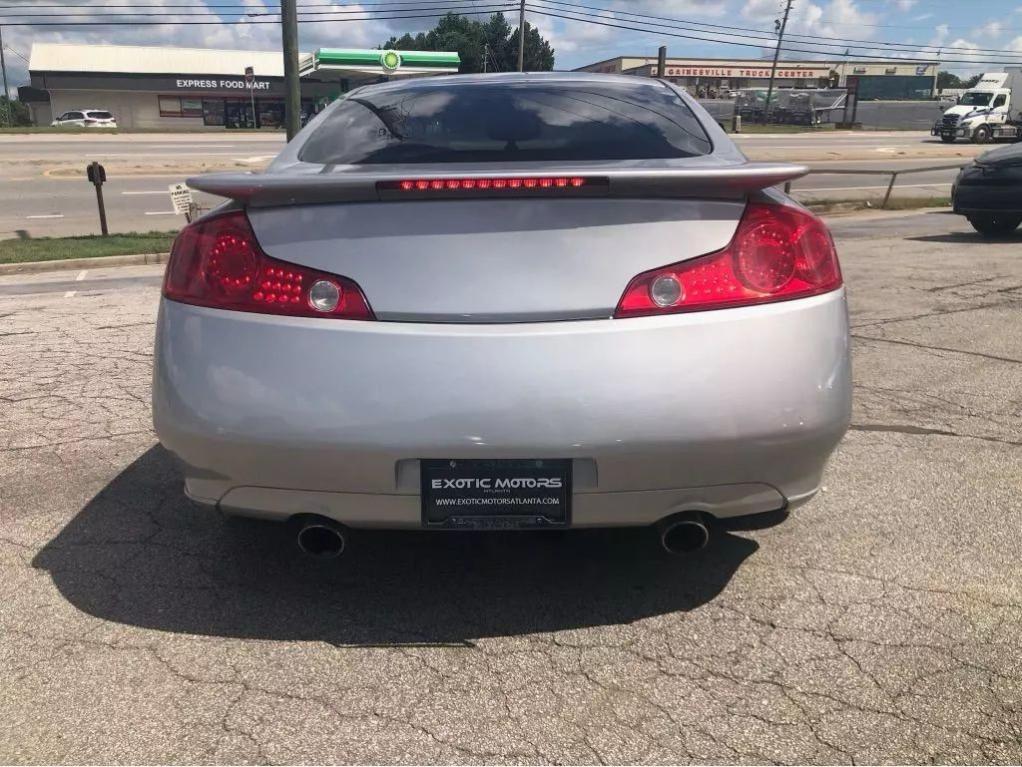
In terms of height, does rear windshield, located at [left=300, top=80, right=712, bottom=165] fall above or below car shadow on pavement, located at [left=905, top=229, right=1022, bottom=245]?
above

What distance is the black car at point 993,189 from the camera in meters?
11.0

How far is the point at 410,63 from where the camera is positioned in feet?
191

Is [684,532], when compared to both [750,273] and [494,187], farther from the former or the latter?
[494,187]

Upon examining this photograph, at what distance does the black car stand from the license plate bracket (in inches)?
425

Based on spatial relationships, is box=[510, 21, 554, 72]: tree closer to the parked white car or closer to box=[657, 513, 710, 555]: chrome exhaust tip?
the parked white car

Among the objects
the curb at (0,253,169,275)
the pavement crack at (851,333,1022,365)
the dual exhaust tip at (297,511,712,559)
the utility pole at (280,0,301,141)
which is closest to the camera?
the dual exhaust tip at (297,511,712,559)

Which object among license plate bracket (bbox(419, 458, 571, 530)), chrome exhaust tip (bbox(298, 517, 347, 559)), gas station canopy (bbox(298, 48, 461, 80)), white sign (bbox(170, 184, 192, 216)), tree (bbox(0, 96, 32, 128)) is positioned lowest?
tree (bbox(0, 96, 32, 128))

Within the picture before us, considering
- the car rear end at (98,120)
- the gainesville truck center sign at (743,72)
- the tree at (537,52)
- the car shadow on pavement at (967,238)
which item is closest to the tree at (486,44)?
the tree at (537,52)

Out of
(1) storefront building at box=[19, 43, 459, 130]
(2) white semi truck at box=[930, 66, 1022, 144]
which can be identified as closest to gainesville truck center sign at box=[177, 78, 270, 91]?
(1) storefront building at box=[19, 43, 459, 130]

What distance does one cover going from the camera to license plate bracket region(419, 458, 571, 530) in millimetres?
2316

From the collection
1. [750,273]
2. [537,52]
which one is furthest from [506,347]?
[537,52]

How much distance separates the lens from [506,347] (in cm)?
223

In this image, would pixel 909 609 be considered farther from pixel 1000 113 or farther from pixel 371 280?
pixel 1000 113

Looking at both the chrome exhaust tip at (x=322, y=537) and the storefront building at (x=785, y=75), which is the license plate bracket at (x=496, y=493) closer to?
the chrome exhaust tip at (x=322, y=537)
